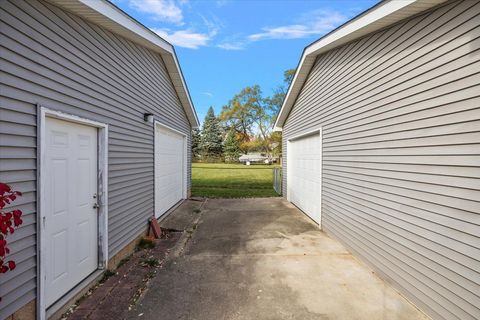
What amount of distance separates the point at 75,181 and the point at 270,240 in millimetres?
3780

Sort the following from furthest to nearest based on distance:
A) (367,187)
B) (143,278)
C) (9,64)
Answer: (367,187) → (143,278) → (9,64)

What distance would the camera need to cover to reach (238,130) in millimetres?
44844

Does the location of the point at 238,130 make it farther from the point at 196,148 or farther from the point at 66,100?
the point at 66,100

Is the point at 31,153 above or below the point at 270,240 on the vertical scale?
above

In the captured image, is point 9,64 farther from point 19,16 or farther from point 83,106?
point 83,106

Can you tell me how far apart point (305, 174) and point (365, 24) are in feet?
16.2

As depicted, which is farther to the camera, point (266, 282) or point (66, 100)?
point (266, 282)

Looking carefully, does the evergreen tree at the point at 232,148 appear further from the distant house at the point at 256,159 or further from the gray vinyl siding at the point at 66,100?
the gray vinyl siding at the point at 66,100

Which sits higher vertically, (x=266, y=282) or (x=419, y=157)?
(x=419, y=157)

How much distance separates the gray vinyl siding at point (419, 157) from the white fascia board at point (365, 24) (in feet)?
0.43

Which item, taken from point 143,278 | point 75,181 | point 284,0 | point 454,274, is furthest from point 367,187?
point 284,0

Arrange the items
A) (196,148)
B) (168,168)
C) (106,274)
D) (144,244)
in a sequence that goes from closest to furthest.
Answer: (106,274) < (144,244) < (168,168) < (196,148)

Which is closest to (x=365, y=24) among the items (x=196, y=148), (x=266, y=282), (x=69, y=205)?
(x=266, y=282)

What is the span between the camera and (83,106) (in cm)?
343
